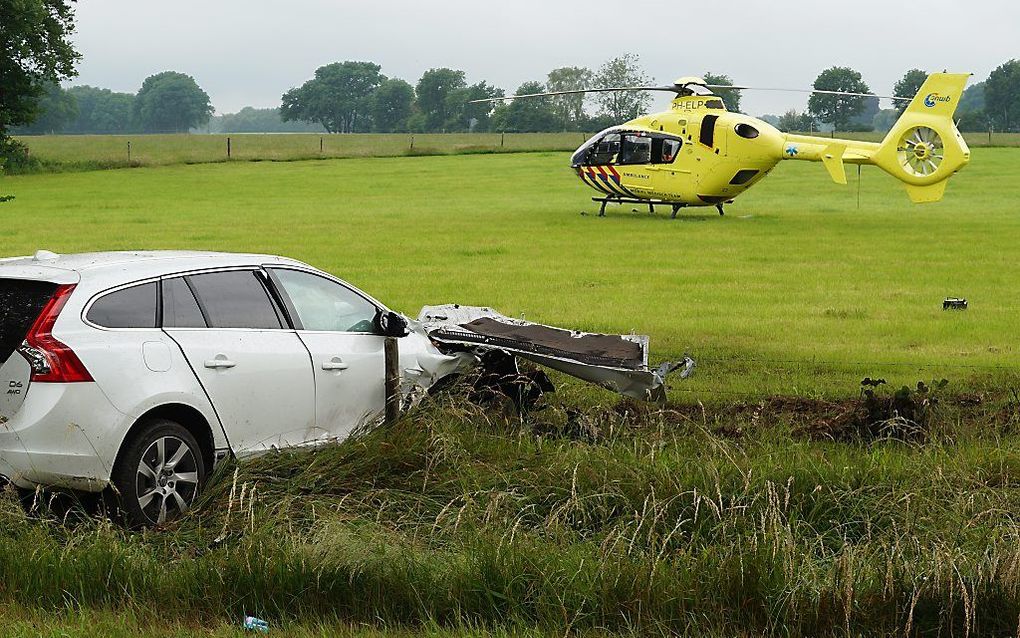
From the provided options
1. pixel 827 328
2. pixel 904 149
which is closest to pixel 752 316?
pixel 827 328

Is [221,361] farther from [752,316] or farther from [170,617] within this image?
[752,316]

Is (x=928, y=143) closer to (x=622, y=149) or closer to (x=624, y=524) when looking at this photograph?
(x=622, y=149)

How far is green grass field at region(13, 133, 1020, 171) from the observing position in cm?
6698

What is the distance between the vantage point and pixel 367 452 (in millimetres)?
8375

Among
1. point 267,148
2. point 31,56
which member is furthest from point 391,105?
point 31,56

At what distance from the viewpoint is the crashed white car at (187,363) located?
7504 mm

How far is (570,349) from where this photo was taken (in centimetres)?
993

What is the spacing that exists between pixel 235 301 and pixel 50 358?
1.55m

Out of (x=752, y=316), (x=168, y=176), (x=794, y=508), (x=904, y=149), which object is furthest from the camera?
(x=168, y=176)

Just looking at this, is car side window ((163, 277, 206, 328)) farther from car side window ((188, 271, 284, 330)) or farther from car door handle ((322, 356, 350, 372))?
car door handle ((322, 356, 350, 372))

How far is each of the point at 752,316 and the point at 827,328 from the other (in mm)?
1354

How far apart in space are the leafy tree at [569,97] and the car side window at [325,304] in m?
111

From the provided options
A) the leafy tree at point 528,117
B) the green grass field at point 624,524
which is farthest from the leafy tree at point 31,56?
the leafy tree at point 528,117

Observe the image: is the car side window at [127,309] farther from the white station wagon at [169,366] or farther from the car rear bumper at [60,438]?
the car rear bumper at [60,438]
